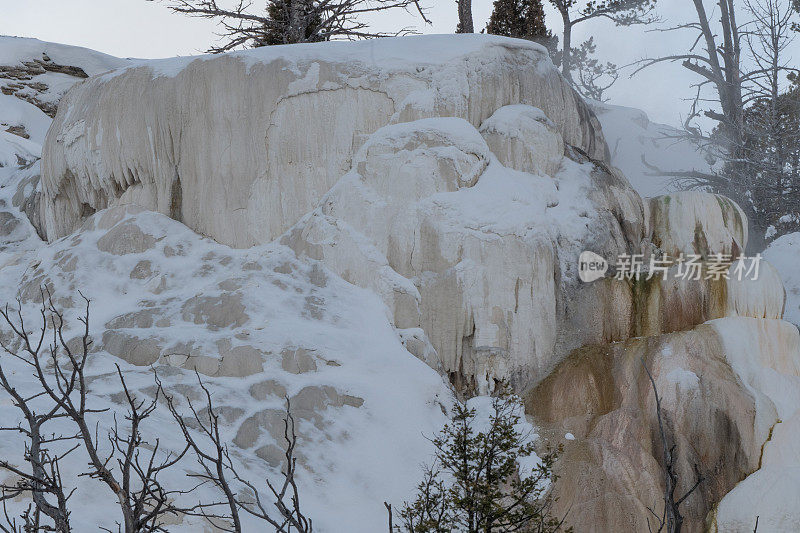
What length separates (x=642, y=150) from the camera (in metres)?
15.0

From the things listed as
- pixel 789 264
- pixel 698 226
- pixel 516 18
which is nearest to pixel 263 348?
pixel 698 226

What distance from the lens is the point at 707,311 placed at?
29.3 feet

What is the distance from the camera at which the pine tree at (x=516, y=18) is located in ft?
56.6

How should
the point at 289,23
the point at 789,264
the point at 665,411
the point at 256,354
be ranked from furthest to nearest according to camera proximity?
the point at 289,23
the point at 789,264
the point at 665,411
the point at 256,354

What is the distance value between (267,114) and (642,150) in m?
8.04

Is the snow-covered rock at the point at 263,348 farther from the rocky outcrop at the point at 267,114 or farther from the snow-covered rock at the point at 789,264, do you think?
the snow-covered rock at the point at 789,264

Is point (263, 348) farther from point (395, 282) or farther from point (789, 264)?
point (789, 264)

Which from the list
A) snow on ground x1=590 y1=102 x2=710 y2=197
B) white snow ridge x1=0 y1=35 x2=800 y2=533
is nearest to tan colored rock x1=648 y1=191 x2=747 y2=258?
white snow ridge x1=0 y1=35 x2=800 y2=533

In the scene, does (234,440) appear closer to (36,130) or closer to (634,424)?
(634,424)

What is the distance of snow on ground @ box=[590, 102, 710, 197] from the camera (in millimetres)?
14544

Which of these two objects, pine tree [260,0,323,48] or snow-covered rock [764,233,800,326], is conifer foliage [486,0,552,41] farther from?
snow-covered rock [764,233,800,326]

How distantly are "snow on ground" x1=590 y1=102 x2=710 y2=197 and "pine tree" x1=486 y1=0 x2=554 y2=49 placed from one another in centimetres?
235

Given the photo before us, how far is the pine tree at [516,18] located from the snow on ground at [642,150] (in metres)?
2.35

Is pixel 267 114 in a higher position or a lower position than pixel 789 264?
higher
